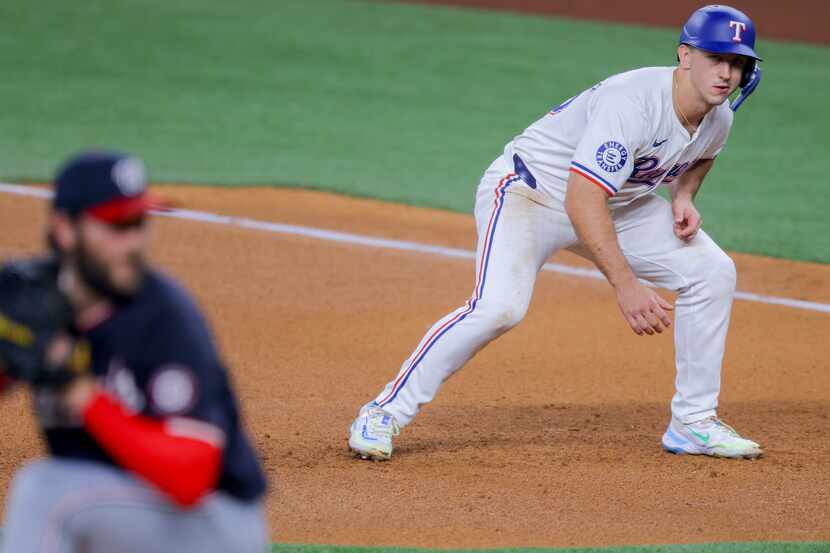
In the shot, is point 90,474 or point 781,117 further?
point 781,117

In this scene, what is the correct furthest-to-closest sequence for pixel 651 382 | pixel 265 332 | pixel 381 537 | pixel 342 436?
1. pixel 265 332
2. pixel 651 382
3. pixel 342 436
4. pixel 381 537

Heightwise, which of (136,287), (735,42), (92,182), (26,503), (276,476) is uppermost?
(735,42)

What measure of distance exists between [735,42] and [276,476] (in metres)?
2.37

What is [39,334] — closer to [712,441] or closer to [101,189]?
[101,189]

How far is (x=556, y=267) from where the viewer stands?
27.1ft

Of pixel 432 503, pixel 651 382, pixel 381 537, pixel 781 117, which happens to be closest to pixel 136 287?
pixel 381 537

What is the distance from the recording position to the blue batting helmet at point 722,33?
4.95 m

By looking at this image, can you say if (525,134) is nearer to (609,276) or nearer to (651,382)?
(609,276)

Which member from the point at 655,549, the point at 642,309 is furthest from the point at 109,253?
the point at 642,309

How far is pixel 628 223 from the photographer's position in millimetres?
5418

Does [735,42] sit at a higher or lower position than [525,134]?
higher

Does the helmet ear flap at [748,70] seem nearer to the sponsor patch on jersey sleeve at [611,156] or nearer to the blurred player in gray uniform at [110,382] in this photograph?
the sponsor patch on jersey sleeve at [611,156]

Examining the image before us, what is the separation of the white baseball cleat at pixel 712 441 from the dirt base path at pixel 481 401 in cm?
5

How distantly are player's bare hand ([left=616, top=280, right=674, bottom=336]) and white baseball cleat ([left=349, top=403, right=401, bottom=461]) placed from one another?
3.33 feet
